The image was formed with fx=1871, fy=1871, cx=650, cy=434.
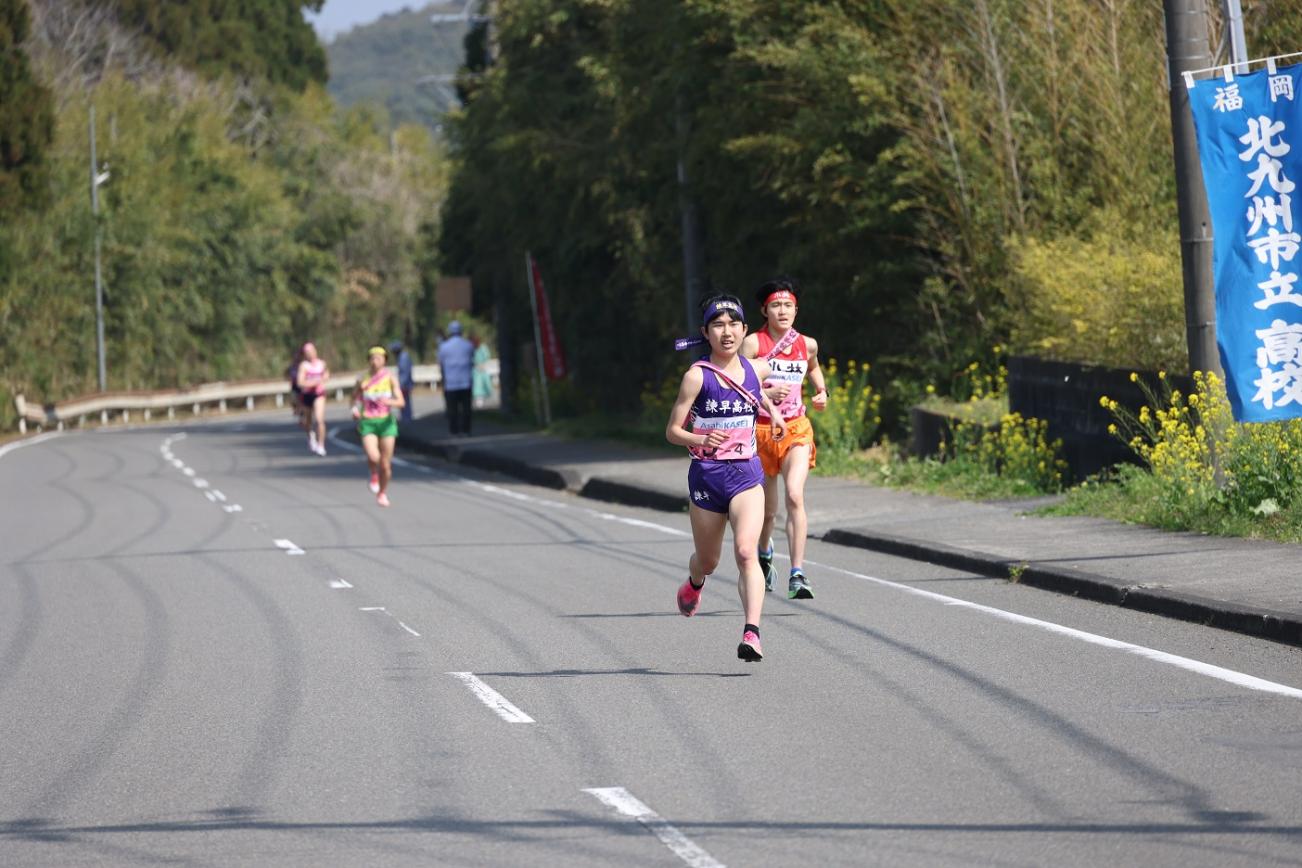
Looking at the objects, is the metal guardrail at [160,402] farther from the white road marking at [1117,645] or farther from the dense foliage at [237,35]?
the white road marking at [1117,645]

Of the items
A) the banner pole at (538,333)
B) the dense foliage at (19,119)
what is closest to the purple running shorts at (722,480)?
the banner pole at (538,333)

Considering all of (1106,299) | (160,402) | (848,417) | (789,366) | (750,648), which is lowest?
(750,648)

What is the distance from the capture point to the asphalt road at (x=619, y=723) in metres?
6.28

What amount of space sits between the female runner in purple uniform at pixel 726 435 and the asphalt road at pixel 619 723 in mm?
643

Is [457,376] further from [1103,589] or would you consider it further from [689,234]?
[1103,589]

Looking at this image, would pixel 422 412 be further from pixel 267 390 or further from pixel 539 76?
pixel 539 76

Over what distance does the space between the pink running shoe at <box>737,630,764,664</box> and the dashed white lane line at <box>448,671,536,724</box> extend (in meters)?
1.23

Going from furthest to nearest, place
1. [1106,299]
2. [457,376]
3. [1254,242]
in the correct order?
[457,376] < [1106,299] < [1254,242]

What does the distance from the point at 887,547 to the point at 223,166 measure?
5804 cm

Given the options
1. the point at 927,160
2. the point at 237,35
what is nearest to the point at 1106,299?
the point at 927,160

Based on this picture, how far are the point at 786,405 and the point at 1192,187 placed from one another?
3.97 m

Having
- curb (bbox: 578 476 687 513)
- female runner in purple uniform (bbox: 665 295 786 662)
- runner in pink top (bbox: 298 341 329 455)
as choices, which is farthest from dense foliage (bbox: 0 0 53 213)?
female runner in purple uniform (bbox: 665 295 786 662)

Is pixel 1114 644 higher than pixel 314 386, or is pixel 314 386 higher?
pixel 314 386

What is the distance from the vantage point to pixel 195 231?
6438cm
